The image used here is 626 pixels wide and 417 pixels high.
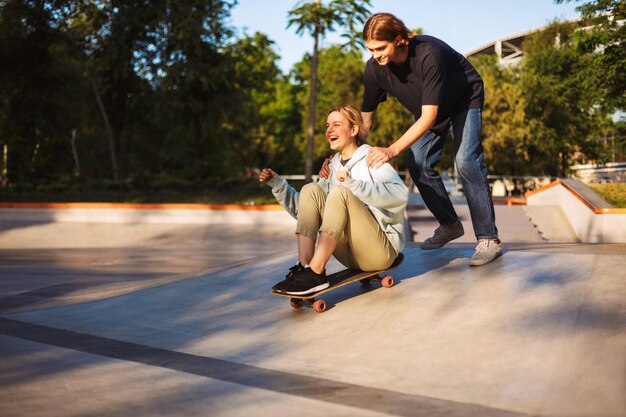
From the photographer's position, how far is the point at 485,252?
5543 millimetres

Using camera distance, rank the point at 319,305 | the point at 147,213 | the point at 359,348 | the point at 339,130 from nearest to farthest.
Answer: the point at 359,348, the point at 319,305, the point at 339,130, the point at 147,213

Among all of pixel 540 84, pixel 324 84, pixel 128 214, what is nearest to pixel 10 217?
pixel 128 214

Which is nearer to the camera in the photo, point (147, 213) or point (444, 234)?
point (444, 234)

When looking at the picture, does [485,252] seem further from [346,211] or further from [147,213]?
[147,213]

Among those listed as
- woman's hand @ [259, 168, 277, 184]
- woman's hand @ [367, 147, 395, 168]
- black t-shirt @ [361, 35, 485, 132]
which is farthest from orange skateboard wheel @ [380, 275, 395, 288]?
black t-shirt @ [361, 35, 485, 132]

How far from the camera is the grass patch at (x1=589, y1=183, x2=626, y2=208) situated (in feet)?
47.6

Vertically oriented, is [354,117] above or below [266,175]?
above

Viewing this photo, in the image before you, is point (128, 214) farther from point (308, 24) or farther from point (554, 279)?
point (554, 279)

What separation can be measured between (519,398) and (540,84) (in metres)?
42.0

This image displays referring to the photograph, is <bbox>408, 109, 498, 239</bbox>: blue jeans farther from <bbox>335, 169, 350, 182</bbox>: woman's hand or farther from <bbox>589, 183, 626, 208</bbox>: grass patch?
<bbox>589, 183, 626, 208</bbox>: grass patch

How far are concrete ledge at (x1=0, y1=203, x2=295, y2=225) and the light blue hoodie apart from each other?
1189cm

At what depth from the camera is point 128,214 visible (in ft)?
58.1

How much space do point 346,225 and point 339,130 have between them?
0.69 metres

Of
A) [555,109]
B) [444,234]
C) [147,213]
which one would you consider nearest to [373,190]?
[444,234]
